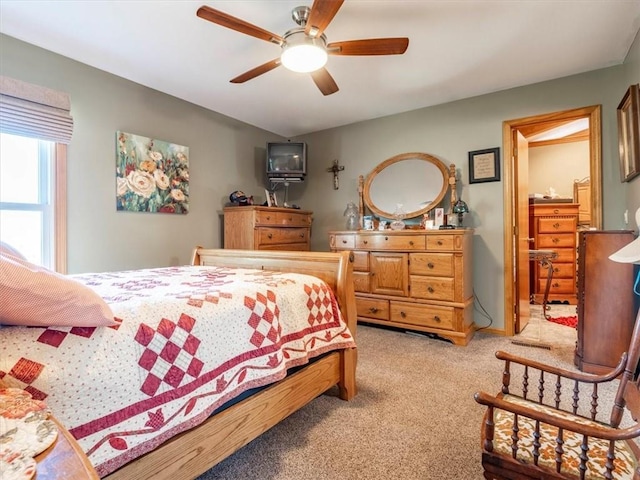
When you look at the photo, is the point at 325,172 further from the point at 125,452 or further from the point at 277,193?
the point at 125,452

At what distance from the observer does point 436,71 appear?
2.87m

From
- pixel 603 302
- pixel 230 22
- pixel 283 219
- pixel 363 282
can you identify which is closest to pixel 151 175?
pixel 283 219

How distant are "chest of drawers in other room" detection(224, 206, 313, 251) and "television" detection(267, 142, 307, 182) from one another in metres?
0.54

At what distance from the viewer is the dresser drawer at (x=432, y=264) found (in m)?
3.03

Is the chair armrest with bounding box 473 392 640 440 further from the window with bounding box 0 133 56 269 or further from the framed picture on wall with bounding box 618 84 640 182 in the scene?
the window with bounding box 0 133 56 269

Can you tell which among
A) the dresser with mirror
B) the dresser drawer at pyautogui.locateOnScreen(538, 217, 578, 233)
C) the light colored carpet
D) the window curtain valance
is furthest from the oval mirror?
the window curtain valance

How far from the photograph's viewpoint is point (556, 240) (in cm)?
470

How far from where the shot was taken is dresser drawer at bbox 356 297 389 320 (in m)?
3.37

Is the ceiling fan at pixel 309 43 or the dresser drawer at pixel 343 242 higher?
the ceiling fan at pixel 309 43

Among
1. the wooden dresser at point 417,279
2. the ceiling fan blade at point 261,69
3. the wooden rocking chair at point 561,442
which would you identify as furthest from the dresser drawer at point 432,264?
the ceiling fan blade at point 261,69

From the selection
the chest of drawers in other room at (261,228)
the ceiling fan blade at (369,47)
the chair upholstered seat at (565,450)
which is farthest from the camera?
the chest of drawers in other room at (261,228)

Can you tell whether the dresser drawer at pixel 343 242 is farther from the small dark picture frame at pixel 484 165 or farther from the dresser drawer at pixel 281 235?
the small dark picture frame at pixel 484 165

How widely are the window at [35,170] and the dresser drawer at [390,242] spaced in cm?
267

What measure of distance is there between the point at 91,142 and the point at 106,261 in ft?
3.36
